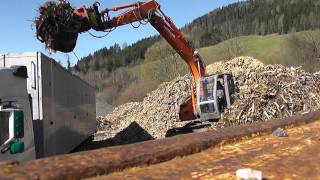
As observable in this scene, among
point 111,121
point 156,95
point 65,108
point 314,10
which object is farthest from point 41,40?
point 314,10

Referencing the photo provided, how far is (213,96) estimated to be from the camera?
17.4m

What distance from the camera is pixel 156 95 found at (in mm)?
29188

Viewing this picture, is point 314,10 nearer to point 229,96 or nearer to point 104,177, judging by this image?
point 229,96

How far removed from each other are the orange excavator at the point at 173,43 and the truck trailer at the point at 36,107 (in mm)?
1694

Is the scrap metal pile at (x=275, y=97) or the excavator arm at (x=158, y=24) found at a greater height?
the excavator arm at (x=158, y=24)

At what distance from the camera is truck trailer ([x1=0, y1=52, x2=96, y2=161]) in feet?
21.9

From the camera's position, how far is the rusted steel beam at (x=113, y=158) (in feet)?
7.66

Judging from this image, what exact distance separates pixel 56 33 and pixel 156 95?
14470 millimetres

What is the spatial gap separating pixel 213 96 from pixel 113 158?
14.8 metres

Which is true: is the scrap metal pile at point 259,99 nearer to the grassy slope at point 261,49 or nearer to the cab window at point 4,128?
the cab window at point 4,128

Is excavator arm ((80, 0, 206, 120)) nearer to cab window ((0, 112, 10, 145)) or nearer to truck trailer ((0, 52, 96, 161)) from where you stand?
truck trailer ((0, 52, 96, 161))

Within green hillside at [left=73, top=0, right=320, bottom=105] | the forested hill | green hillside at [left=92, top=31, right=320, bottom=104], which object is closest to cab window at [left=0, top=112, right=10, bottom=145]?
green hillside at [left=73, top=0, right=320, bottom=105]

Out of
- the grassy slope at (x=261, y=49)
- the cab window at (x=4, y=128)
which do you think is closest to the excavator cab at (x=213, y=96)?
the cab window at (x=4, y=128)

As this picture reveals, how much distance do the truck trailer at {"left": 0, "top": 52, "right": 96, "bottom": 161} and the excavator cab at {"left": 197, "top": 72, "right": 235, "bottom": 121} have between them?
4329 mm
